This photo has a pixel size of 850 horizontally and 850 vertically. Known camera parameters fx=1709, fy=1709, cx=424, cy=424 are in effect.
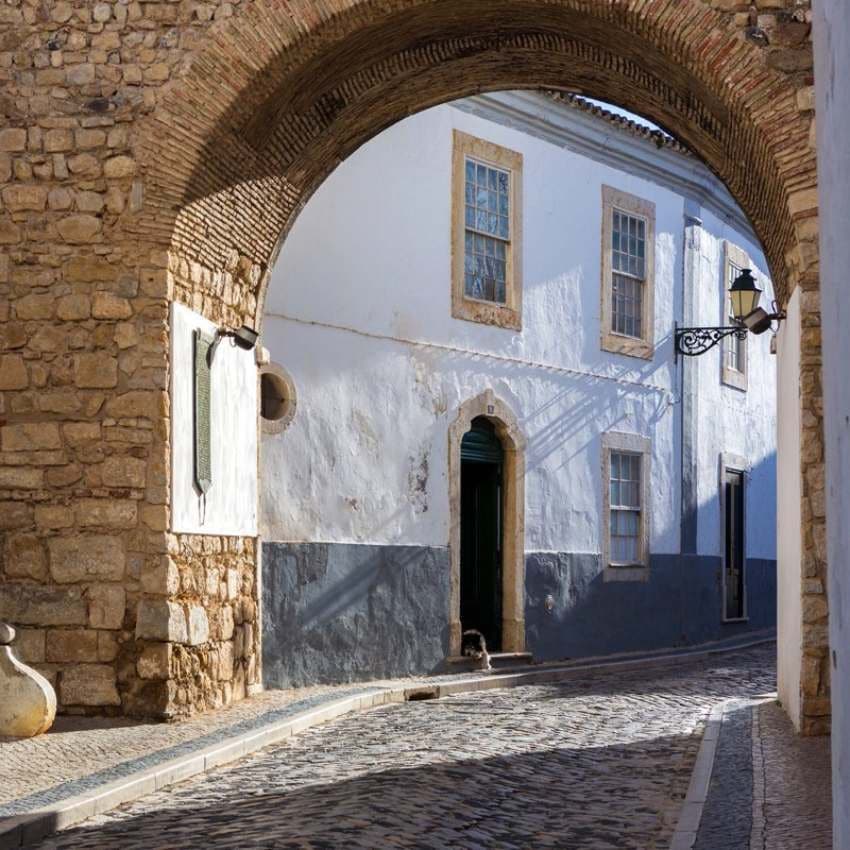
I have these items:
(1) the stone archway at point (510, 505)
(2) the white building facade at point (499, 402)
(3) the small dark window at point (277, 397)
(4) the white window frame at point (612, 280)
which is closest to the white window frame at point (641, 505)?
(2) the white building facade at point (499, 402)

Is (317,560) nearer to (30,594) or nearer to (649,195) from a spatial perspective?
(30,594)

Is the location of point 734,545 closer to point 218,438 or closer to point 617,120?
point 617,120

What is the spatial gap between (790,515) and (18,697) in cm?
467

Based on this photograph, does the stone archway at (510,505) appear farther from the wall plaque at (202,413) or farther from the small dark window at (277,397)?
the wall plaque at (202,413)

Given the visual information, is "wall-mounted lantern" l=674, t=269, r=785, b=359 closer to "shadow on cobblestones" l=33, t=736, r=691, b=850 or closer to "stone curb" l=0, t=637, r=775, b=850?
"stone curb" l=0, t=637, r=775, b=850

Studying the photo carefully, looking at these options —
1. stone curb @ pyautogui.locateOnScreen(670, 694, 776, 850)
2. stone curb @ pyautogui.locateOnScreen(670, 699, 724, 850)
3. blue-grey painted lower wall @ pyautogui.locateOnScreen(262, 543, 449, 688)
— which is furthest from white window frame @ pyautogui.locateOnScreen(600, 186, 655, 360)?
stone curb @ pyautogui.locateOnScreen(670, 699, 724, 850)

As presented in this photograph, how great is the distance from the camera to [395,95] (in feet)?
39.0

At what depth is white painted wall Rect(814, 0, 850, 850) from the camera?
3.38 m

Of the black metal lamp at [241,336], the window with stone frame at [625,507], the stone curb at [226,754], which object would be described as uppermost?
the black metal lamp at [241,336]

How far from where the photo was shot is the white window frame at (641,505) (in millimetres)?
18250

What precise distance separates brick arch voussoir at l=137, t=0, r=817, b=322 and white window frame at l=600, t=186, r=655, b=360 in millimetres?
6234

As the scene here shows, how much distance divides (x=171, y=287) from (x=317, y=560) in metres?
4.29

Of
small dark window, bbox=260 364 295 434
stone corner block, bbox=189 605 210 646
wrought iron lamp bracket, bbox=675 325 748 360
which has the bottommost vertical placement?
stone corner block, bbox=189 605 210 646

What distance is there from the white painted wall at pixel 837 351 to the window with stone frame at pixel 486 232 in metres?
12.1
